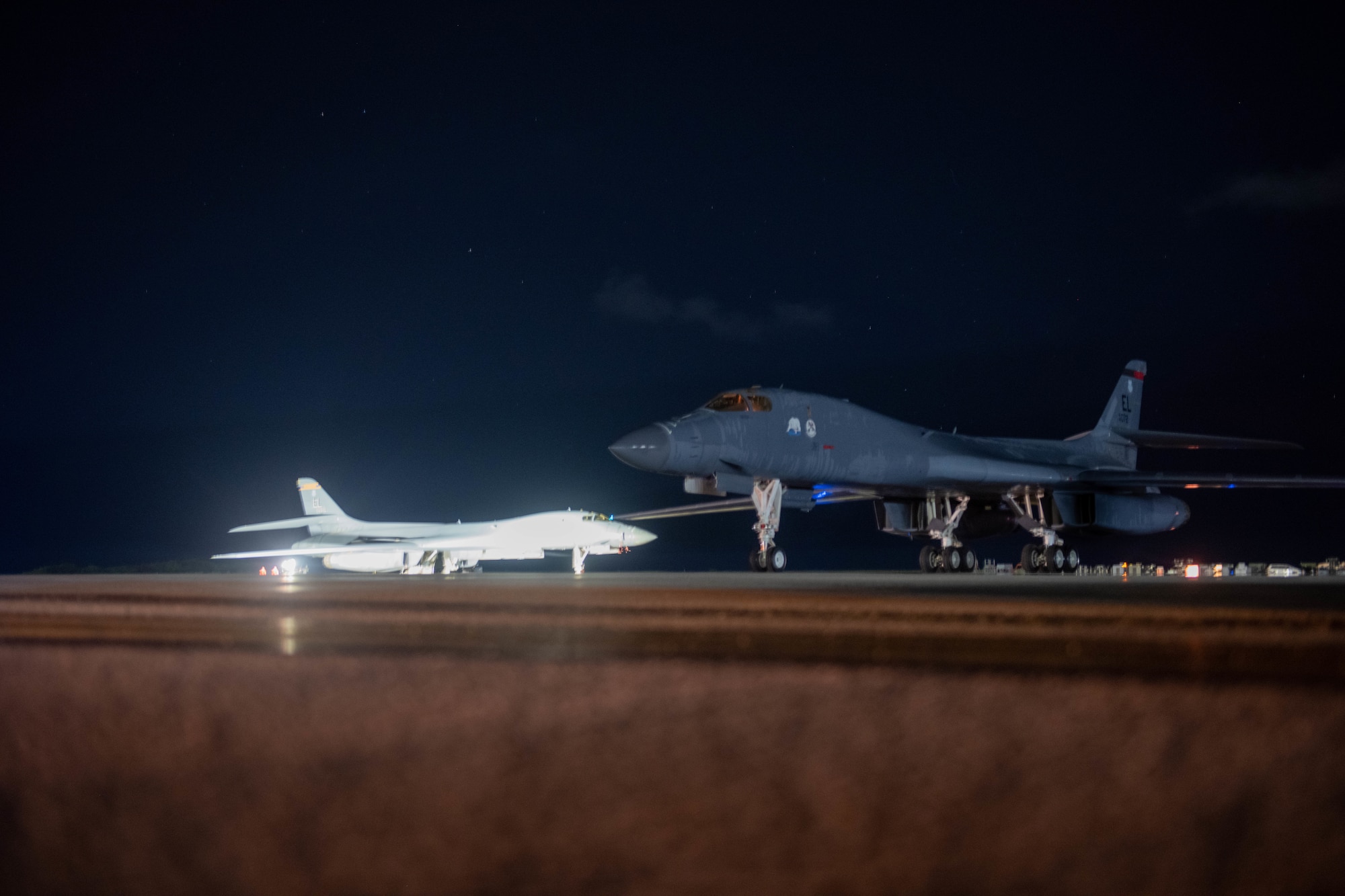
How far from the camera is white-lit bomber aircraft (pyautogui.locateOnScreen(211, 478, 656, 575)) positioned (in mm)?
31391

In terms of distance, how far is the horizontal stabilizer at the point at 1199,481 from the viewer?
83.4 ft

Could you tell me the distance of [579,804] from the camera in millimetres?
1655

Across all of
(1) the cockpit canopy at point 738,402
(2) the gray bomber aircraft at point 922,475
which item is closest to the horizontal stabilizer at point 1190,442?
(2) the gray bomber aircraft at point 922,475

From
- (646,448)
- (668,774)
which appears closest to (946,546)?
(646,448)

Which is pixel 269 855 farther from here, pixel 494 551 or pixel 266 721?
pixel 494 551

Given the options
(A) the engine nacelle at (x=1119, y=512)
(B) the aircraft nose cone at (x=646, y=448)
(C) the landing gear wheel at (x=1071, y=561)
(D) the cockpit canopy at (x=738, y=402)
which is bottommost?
(C) the landing gear wheel at (x=1071, y=561)

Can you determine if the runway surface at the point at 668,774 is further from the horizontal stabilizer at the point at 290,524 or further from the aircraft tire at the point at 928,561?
the horizontal stabilizer at the point at 290,524

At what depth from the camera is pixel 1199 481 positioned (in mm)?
25234

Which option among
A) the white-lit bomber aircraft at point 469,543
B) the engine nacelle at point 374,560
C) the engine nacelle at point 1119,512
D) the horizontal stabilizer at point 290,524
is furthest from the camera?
the horizontal stabilizer at point 290,524

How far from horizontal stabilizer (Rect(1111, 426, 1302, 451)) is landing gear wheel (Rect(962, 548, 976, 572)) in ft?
25.1

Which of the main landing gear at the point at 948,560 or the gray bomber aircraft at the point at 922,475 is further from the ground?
the gray bomber aircraft at the point at 922,475

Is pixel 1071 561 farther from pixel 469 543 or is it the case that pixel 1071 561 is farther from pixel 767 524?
pixel 469 543

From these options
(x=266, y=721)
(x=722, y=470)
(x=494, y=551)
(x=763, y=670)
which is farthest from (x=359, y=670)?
(x=494, y=551)

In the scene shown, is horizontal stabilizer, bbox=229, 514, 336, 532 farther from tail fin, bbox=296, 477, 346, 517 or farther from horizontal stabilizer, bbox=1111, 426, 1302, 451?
horizontal stabilizer, bbox=1111, 426, 1302, 451
